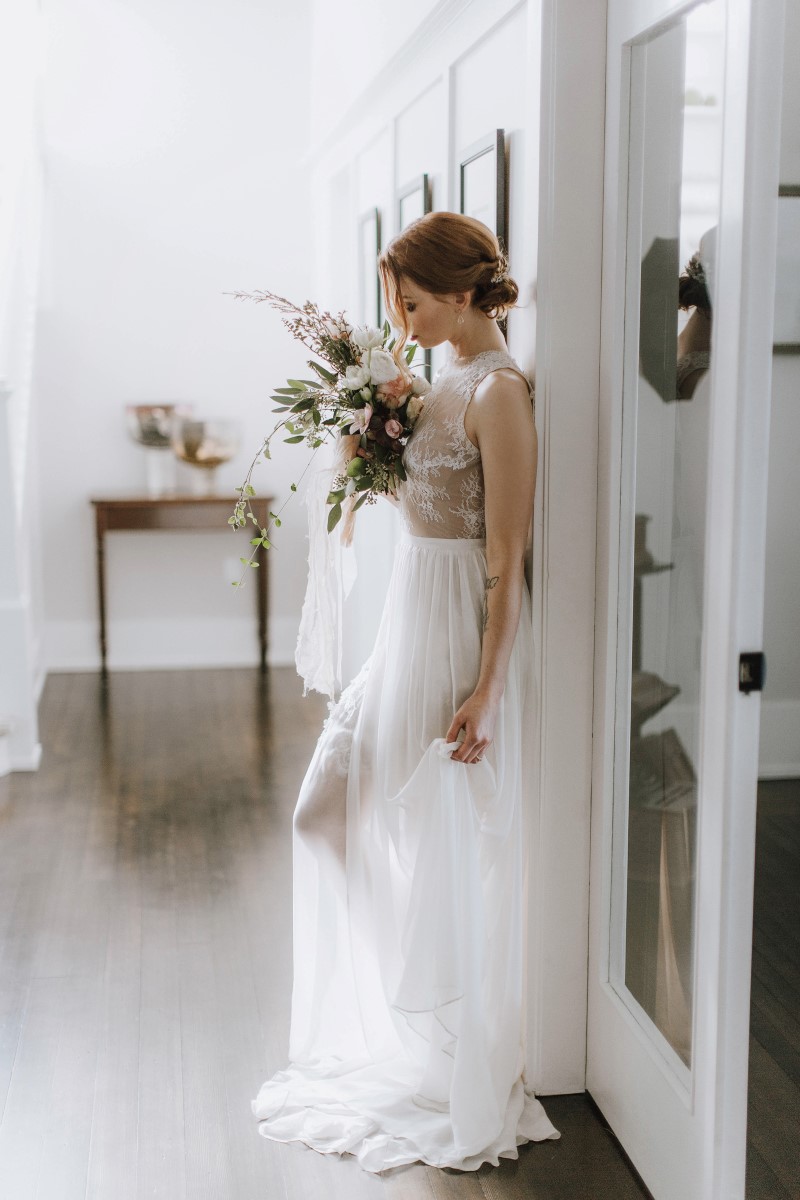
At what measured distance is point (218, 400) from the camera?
20.7ft

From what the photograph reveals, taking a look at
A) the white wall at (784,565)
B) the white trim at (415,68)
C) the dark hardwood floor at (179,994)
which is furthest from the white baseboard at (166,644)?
the white wall at (784,565)

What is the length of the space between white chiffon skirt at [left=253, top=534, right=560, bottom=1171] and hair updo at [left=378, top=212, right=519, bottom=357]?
48cm

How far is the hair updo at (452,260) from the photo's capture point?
2303mm

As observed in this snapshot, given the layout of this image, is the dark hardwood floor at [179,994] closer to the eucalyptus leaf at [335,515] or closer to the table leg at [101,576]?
the eucalyptus leaf at [335,515]

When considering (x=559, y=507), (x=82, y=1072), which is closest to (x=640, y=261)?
(x=559, y=507)

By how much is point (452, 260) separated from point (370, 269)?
8.40ft

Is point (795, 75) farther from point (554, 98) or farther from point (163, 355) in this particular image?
point (163, 355)

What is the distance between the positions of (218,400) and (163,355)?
35cm

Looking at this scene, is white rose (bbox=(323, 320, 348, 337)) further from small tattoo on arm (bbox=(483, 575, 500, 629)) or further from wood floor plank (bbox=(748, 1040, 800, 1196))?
wood floor plank (bbox=(748, 1040, 800, 1196))

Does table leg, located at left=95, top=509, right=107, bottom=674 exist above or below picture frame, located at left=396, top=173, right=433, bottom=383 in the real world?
below

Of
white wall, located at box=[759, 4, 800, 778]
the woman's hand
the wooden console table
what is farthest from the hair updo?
the wooden console table

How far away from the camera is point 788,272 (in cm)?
369

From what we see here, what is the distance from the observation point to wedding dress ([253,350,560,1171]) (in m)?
2.27

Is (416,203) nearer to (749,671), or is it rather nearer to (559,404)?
(559,404)
